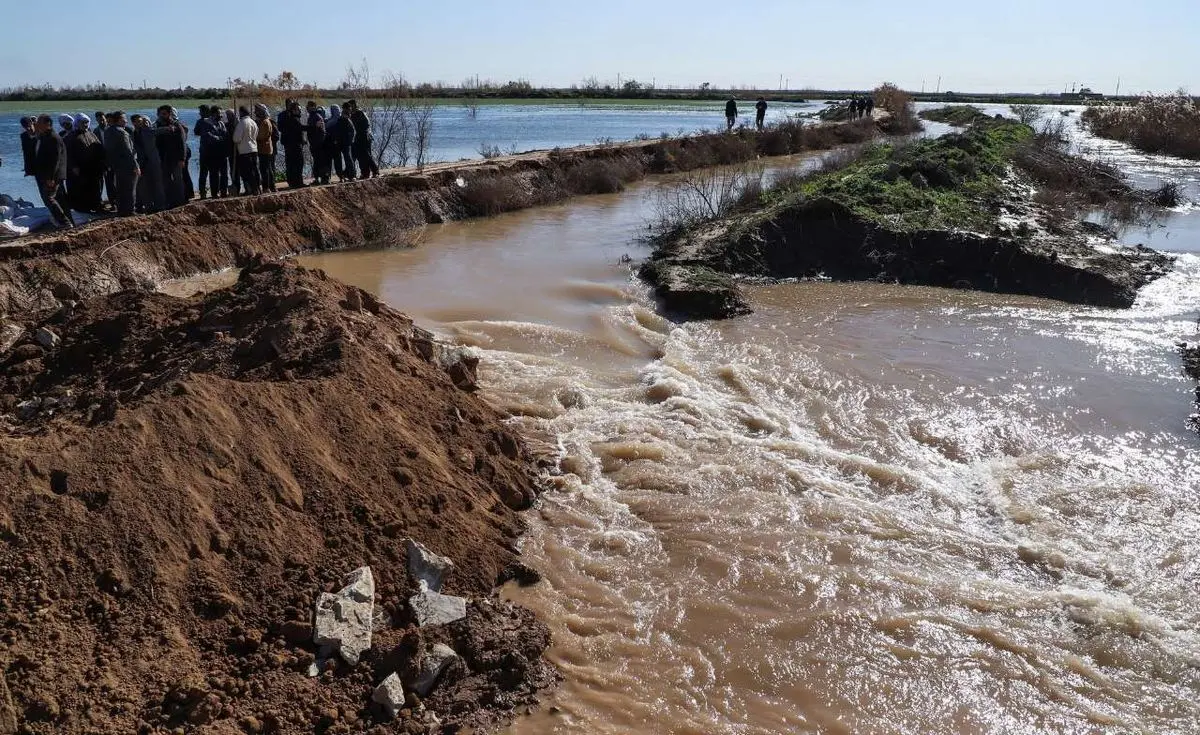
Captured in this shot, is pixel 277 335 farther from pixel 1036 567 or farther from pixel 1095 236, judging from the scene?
pixel 1095 236

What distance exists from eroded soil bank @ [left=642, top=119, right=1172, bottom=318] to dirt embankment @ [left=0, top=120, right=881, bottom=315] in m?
5.59

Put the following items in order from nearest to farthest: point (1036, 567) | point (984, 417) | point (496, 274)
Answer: point (1036, 567), point (984, 417), point (496, 274)

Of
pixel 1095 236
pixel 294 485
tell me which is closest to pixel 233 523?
pixel 294 485

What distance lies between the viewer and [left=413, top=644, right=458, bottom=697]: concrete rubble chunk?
432cm

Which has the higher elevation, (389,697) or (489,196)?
(489,196)

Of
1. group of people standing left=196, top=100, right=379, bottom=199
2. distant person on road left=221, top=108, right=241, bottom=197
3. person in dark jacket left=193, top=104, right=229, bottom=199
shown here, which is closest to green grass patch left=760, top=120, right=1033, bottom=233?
group of people standing left=196, top=100, right=379, bottom=199

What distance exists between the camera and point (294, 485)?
5133 mm

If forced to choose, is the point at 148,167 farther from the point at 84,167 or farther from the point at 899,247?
the point at 899,247

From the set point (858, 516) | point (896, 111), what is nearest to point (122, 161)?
point (858, 516)

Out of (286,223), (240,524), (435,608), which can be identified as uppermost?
(286,223)

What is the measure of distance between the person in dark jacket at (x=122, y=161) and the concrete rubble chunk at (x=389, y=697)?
1013 centimetres

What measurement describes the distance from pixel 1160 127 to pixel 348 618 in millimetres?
41196

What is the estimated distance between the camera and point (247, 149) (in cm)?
1380

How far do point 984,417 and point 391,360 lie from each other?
5868mm
